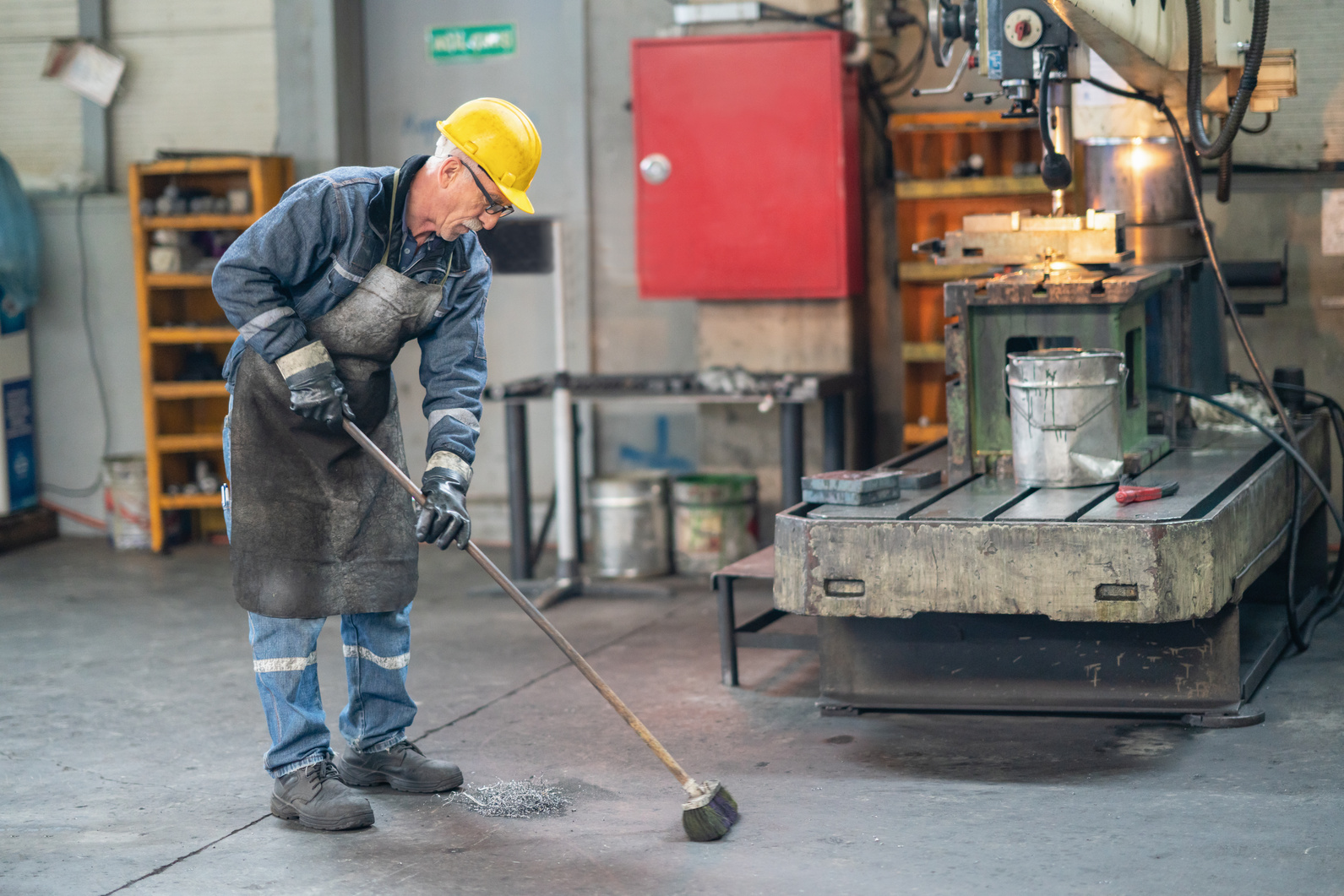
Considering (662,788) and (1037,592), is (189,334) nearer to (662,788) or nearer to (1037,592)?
(662,788)

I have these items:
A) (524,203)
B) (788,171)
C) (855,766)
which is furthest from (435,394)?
(788,171)

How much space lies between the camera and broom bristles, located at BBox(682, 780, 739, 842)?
118 inches

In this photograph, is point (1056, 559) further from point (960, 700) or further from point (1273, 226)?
point (1273, 226)

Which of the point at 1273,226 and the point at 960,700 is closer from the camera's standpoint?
the point at 960,700

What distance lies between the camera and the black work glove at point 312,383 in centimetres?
313

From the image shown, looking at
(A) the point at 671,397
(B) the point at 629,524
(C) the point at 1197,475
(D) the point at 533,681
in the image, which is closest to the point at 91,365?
(B) the point at 629,524

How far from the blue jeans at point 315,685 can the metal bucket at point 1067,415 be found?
1515 millimetres

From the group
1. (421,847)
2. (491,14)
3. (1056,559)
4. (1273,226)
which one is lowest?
(421,847)

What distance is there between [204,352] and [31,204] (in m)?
1.04

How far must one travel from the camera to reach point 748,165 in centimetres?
560

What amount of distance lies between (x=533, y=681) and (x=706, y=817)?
57.4 inches

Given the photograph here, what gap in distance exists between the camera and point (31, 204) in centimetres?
688

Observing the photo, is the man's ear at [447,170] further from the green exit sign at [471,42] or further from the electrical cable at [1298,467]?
the green exit sign at [471,42]

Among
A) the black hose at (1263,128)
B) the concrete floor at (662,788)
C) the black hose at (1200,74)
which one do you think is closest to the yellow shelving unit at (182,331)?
the concrete floor at (662,788)
